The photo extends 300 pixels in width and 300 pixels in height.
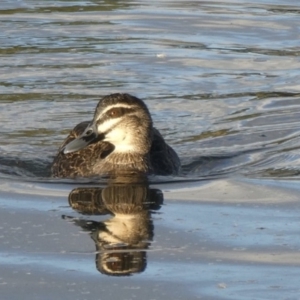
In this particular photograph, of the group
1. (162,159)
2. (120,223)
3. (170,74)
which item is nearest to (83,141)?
(162,159)

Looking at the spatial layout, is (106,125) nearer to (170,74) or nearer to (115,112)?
(115,112)

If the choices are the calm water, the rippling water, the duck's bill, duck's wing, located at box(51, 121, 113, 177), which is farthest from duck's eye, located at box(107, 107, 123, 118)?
the rippling water

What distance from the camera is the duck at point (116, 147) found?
1199 cm

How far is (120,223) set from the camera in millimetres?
10047

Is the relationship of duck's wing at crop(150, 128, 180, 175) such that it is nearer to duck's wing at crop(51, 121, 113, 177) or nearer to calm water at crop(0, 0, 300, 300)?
calm water at crop(0, 0, 300, 300)

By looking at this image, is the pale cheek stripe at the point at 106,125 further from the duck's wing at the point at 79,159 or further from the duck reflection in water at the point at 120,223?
the duck reflection in water at the point at 120,223

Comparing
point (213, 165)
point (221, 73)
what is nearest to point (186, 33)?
point (221, 73)

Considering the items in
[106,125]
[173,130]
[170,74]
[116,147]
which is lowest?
[173,130]

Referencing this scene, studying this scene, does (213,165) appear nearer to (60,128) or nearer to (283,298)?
(60,128)

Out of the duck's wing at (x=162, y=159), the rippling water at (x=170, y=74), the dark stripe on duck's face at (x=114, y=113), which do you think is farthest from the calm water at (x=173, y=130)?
the dark stripe on duck's face at (x=114, y=113)

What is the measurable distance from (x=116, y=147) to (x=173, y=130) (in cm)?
222

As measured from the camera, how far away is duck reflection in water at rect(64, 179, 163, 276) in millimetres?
8852

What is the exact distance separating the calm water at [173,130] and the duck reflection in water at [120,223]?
7 centimetres

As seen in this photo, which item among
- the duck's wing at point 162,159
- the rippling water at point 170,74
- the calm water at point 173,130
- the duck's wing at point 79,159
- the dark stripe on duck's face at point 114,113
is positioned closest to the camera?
the calm water at point 173,130
